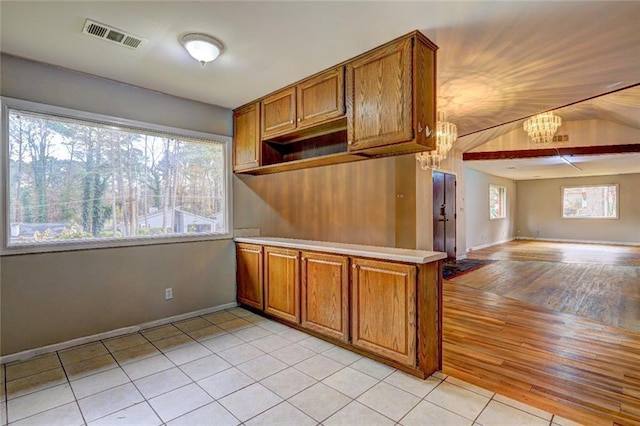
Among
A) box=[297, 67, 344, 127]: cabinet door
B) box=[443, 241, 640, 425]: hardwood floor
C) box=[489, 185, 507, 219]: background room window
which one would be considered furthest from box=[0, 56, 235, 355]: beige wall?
box=[489, 185, 507, 219]: background room window

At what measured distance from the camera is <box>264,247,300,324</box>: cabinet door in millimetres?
3160

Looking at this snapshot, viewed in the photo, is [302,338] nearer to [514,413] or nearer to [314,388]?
[314,388]

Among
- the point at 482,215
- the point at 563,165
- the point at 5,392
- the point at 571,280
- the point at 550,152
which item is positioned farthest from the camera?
the point at 482,215

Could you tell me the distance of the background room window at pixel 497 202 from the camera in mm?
10281

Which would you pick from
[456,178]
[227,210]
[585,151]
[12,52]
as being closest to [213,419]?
[227,210]

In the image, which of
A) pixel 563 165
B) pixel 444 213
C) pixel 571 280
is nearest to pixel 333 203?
pixel 444 213

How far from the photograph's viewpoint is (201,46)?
229cm

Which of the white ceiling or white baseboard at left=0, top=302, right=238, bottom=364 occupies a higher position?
the white ceiling

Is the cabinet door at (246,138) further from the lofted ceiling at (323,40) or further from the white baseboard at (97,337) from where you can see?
the white baseboard at (97,337)

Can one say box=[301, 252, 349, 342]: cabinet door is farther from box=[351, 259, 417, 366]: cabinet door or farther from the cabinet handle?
the cabinet handle

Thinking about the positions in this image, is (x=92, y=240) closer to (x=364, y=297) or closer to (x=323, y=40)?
(x=364, y=297)

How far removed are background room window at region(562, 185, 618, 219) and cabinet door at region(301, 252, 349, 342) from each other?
38.6 ft

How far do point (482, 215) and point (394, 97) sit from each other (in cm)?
831

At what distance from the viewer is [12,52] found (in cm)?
249
